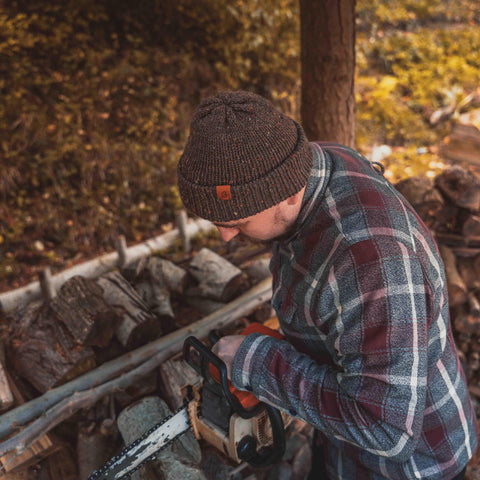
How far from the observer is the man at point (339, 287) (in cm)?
117

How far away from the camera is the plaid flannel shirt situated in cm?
116

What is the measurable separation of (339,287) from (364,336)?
0.16 m

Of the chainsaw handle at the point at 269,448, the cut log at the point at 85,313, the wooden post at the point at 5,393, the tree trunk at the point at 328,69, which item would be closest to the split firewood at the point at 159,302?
the cut log at the point at 85,313


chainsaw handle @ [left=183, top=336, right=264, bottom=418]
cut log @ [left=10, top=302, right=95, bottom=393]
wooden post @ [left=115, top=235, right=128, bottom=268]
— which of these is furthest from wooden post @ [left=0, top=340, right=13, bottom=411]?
wooden post @ [left=115, top=235, right=128, bottom=268]

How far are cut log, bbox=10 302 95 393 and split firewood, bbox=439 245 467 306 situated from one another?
8.35 feet

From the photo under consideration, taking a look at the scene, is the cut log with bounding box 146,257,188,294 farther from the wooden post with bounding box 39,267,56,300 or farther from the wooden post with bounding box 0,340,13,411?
the wooden post with bounding box 0,340,13,411

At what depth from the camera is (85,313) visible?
7.63 ft

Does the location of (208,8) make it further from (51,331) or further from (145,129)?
(51,331)

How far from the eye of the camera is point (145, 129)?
16.3ft

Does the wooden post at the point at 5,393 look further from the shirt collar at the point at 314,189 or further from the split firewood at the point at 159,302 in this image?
the shirt collar at the point at 314,189

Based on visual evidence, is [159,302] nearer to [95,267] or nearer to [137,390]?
[137,390]

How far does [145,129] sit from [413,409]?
14.9 ft

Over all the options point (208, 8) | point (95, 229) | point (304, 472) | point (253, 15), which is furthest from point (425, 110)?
point (304, 472)

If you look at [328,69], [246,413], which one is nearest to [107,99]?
[328,69]
